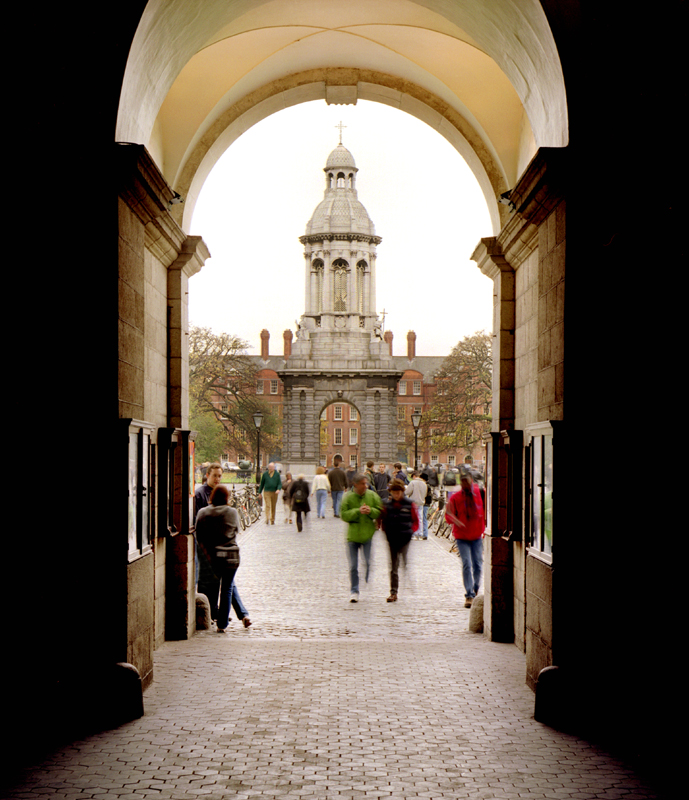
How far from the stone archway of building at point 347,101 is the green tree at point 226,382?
32.0m

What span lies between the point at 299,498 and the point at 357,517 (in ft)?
39.1

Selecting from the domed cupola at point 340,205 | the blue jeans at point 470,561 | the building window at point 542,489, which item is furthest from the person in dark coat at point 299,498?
the domed cupola at point 340,205

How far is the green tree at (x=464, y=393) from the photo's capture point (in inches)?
1870

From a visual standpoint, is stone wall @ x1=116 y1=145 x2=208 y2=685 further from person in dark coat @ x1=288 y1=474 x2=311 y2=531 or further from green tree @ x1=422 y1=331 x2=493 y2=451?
green tree @ x1=422 y1=331 x2=493 y2=451

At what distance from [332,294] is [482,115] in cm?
6259

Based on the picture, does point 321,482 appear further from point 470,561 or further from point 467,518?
point 467,518

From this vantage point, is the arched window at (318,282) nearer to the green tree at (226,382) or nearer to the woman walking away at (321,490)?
the green tree at (226,382)

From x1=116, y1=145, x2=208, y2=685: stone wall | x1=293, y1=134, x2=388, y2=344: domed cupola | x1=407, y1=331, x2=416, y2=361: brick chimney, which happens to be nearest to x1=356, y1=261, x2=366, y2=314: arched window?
x1=293, y1=134, x2=388, y2=344: domed cupola

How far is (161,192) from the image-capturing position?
25.8 feet

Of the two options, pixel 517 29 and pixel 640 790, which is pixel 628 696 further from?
pixel 517 29

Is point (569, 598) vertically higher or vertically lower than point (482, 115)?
lower

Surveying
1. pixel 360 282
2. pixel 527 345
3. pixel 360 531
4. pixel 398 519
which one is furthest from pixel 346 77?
pixel 360 282

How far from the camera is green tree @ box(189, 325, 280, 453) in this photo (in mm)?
44875

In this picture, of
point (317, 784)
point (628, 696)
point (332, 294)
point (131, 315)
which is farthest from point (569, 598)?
point (332, 294)
